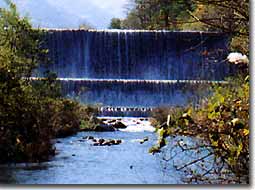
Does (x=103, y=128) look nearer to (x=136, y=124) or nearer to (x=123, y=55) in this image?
(x=136, y=124)

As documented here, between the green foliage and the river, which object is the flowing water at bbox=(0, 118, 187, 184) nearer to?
the river

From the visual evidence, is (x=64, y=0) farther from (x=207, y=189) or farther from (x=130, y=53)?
(x=130, y=53)

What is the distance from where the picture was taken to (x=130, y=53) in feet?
50.7

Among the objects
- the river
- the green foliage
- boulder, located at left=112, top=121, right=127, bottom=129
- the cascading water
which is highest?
the cascading water

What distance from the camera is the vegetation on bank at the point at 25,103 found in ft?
19.2

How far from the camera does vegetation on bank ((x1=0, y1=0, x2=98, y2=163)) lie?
19.2 feet

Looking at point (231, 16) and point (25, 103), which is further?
point (25, 103)

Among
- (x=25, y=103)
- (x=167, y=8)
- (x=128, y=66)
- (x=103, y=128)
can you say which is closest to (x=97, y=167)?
(x=25, y=103)

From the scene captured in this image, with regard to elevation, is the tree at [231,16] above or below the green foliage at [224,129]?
above

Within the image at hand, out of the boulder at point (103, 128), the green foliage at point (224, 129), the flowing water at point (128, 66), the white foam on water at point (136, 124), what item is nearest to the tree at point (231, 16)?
the green foliage at point (224, 129)

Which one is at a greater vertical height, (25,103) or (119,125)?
(25,103)

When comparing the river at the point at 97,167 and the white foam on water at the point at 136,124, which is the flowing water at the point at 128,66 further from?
the river at the point at 97,167

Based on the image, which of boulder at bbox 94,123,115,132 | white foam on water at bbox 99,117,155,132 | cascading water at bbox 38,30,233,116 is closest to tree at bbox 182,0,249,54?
white foam on water at bbox 99,117,155,132

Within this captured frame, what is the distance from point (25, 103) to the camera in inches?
253
